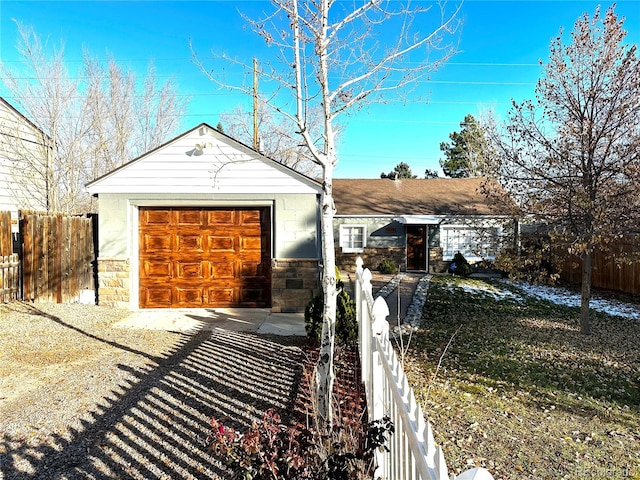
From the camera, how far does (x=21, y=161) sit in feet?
37.8

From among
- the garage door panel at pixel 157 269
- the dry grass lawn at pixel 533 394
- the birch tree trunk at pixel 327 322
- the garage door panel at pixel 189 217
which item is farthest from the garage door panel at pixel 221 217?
the birch tree trunk at pixel 327 322

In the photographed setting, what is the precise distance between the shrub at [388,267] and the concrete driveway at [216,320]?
29.0 ft

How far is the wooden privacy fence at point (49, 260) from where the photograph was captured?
8.36 metres

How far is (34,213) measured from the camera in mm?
8367

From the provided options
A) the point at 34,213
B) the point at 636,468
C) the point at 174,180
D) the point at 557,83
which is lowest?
the point at 636,468

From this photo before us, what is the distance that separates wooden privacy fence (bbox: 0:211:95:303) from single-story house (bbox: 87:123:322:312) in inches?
25.8

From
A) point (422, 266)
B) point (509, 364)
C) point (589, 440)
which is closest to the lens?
point (589, 440)

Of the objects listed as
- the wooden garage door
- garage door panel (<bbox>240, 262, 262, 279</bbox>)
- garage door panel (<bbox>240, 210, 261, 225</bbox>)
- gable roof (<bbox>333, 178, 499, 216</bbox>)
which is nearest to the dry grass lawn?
garage door panel (<bbox>240, 262, 262, 279</bbox>)

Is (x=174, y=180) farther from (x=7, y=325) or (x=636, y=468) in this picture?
(x=636, y=468)

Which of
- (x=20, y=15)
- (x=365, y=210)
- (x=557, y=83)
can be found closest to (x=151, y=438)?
(x=557, y=83)

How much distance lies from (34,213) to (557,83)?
10324 millimetres

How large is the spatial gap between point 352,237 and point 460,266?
4717 millimetres

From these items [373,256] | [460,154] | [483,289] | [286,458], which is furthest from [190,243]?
[460,154]

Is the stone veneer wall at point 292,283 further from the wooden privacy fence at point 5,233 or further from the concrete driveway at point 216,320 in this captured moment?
the wooden privacy fence at point 5,233
